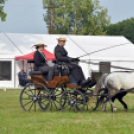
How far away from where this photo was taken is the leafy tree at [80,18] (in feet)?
172

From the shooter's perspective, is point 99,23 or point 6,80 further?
point 99,23

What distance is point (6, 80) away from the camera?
21328 mm

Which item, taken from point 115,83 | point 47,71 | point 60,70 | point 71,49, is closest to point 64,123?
point 60,70

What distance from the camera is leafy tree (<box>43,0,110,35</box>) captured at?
52.4m

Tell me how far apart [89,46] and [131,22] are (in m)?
39.4

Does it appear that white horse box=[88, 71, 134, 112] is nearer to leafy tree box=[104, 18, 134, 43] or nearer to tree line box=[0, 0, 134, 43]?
tree line box=[0, 0, 134, 43]

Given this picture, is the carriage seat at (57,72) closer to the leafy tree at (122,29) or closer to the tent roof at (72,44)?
the tent roof at (72,44)

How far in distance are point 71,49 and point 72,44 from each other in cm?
100

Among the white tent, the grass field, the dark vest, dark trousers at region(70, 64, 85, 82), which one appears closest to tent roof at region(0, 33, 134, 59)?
the white tent

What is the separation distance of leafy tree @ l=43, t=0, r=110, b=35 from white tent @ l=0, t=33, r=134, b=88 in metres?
27.1

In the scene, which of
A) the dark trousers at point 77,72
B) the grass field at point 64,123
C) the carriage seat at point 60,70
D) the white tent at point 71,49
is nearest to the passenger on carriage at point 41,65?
the carriage seat at point 60,70

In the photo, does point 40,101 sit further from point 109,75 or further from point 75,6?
point 75,6

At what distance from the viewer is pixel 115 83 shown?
31.1ft

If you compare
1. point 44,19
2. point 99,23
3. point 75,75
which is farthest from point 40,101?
point 44,19
